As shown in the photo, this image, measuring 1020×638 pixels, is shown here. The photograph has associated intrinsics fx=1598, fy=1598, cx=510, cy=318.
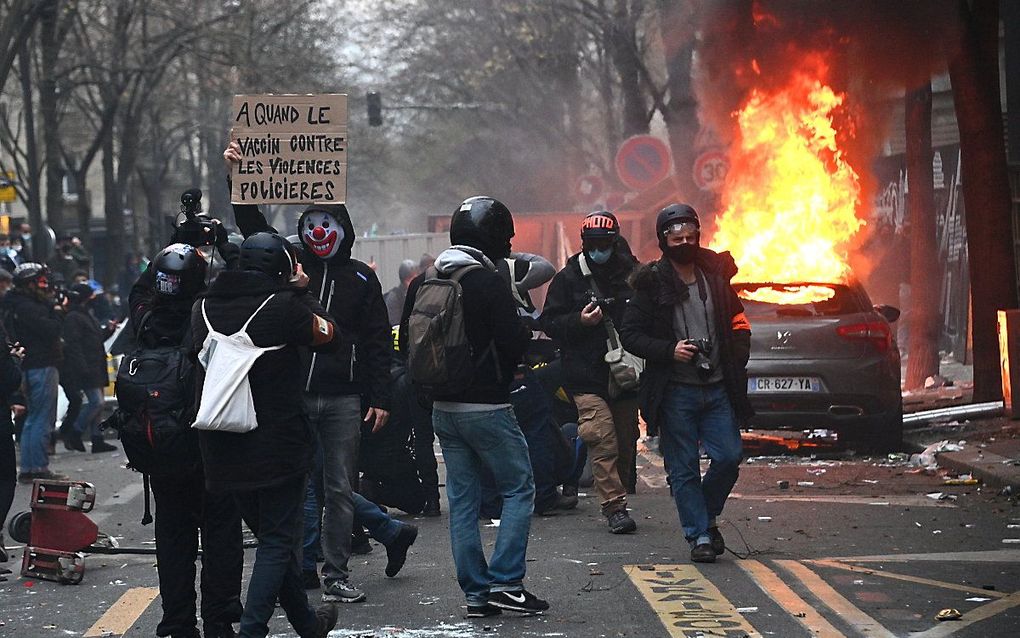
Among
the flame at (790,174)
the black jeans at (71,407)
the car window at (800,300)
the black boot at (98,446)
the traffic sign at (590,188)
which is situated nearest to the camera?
the car window at (800,300)

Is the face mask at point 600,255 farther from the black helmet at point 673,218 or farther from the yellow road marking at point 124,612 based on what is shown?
the yellow road marking at point 124,612

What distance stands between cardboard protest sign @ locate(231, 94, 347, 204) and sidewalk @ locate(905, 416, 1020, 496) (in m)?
5.15

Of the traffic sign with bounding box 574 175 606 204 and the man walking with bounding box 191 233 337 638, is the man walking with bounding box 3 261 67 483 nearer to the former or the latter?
the man walking with bounding box 191 233 337 638

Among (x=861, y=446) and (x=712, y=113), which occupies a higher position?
(x=712, y=113)

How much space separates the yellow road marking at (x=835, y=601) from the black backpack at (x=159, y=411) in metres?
2.72

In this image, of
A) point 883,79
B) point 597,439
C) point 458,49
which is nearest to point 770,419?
point 597,439

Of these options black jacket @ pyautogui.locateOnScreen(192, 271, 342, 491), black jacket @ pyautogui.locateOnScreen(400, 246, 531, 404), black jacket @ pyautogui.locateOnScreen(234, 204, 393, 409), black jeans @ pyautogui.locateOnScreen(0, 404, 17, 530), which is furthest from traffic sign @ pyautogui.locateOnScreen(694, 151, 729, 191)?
black jacket @ pyautogui.locateOnScreen(192, 271, 342, 491)

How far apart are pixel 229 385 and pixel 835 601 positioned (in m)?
2.85

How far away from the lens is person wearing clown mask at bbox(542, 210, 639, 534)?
9.52 meters

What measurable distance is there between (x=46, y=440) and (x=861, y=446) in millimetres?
6962

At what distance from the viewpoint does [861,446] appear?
44.1 ft

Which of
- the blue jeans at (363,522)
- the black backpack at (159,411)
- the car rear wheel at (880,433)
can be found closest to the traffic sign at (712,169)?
the car rear wheel at (880,433)

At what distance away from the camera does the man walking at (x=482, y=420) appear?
6.70m

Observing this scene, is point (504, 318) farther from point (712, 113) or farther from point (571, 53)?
point (571, 53)
